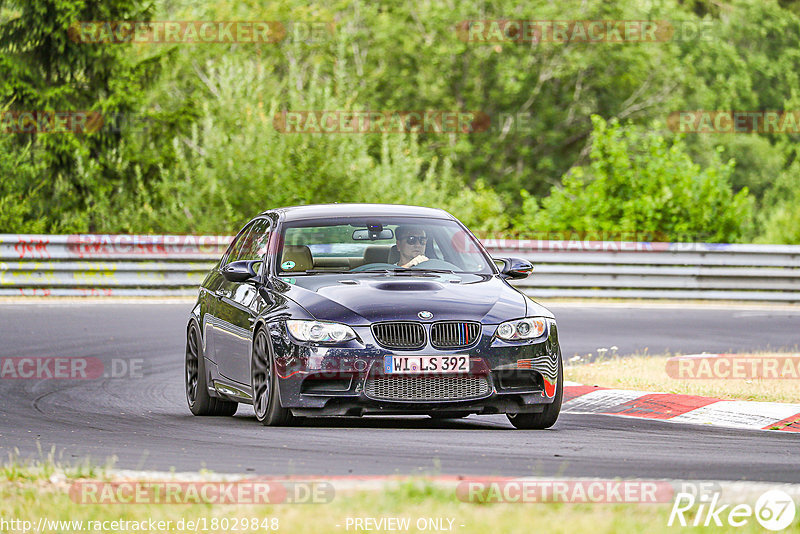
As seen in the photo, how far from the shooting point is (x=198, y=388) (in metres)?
11.0

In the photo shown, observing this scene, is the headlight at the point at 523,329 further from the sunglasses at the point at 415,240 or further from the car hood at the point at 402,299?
the sunglasses at the point at 415,240

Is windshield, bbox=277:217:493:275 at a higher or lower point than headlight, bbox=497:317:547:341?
higher

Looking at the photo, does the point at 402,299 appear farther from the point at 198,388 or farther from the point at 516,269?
the point at 198,388

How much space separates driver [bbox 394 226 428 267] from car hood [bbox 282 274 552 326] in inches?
17.2

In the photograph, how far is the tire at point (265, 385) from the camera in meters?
9.24

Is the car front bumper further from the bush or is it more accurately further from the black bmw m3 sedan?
the bush

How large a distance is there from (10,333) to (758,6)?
184ft

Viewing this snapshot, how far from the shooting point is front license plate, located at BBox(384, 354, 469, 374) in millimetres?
8953

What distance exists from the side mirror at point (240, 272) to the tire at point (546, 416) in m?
2.05

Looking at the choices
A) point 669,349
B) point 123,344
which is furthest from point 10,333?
point 669,349

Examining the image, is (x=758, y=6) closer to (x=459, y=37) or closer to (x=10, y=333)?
(x=459, y=37)

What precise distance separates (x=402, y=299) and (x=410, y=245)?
4.02 ft

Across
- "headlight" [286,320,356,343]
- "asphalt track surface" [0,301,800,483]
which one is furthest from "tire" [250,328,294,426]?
"headlight" [286,320,356,343]

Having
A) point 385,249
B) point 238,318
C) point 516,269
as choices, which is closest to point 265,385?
point 238,318
